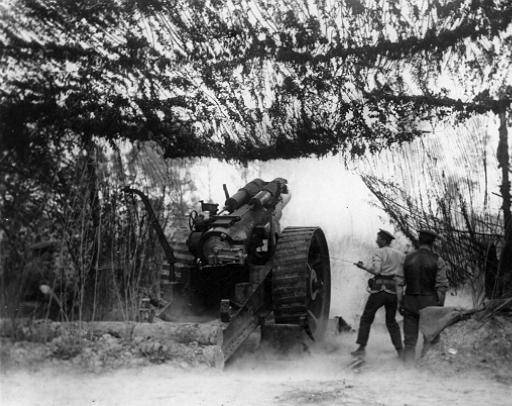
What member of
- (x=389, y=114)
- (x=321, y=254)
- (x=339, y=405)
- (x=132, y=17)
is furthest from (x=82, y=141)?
(x=339, y=405)

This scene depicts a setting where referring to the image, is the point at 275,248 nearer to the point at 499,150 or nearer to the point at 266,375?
the point at 266,375

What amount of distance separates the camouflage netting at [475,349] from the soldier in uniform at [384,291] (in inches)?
37.9

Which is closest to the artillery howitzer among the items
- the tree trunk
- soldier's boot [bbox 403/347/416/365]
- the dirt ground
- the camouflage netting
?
the dirt ground

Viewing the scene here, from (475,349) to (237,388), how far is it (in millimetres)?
2543

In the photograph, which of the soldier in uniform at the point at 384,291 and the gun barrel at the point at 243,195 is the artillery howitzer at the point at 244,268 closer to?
the gun barrel at the point at 243,195

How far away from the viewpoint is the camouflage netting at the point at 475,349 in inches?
225

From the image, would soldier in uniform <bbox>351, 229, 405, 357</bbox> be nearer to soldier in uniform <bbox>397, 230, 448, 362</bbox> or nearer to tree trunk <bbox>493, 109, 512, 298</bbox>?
soldier in uniform <bbox>397, 230, 448, 362</bbox>

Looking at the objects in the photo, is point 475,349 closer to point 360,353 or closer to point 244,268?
point 360,353

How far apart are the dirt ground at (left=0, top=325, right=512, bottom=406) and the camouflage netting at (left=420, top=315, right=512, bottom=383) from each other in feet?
0.48

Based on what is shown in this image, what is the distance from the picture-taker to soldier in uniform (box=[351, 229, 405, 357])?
7.13 m

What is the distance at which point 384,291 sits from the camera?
23.5 ft

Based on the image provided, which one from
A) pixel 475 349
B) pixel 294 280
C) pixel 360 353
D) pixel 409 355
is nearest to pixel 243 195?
pixel 294 280

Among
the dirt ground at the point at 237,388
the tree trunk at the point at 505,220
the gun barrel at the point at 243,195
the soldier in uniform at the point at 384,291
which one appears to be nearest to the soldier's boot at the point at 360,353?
the soldier in uniform at the point at 384,291

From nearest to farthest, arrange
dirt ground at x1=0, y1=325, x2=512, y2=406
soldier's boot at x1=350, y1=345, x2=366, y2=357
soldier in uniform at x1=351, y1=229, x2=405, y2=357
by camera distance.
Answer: dirt ground at x1=0, y1=325, x2=512, y2=406 → soldier's boot at x1=350, y1=345, x2=366, y2=357 → soldier in uniform at x1=351, y1=229, x2=405, y2=357
